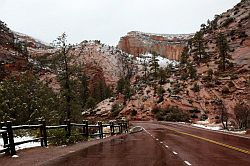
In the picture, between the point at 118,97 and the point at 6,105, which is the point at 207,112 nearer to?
the point at 118,97

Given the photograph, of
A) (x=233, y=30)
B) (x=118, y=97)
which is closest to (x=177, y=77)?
(x=118, y=97)

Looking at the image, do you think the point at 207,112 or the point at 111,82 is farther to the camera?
the point at 111,82

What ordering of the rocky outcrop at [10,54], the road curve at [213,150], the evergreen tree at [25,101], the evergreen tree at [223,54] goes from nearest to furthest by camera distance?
the road curve at [213,150]
the evergreen tree at [25,101]
the evergreen tree at [223,54]
the rocky outcrop at [10,54]

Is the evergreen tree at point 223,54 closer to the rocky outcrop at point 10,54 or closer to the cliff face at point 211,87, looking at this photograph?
the cliff face at point 211,87

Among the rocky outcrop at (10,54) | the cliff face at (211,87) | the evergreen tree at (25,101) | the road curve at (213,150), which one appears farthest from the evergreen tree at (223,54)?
the road curve at (213,150)

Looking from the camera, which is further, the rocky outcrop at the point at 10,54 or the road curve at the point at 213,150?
the rocky outcrop at the point at 10,54

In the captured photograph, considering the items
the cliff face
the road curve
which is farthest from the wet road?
the cliff face

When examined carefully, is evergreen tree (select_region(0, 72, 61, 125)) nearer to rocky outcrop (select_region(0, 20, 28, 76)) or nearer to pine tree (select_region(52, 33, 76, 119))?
pine tree (select_region(52, 33, 76, 119))

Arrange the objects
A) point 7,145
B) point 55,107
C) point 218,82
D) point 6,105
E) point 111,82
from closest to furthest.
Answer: point 7,145 < point 6,105 < point 55,107 < point 218,82 < point 111,82

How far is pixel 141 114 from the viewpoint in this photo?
92312mm

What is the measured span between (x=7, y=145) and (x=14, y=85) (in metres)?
31.0

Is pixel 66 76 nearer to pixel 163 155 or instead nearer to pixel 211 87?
pixel 163 155

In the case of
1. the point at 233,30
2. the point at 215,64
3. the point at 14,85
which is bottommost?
the point at 14,85

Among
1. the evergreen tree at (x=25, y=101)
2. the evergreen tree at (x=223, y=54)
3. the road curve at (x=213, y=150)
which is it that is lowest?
the road curve at (x=213, y=150)
